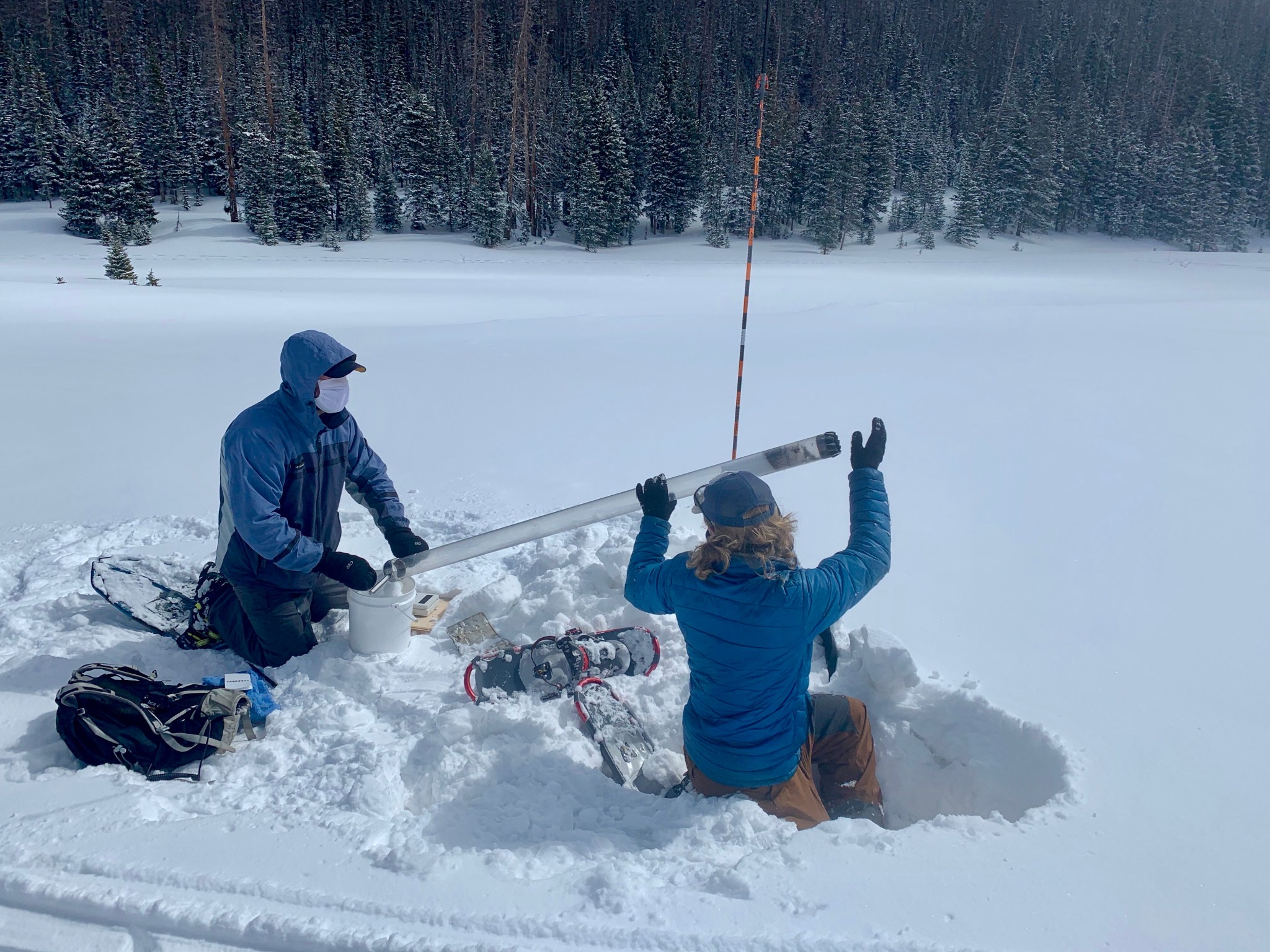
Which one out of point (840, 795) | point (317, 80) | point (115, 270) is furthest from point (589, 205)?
point (840, 795)

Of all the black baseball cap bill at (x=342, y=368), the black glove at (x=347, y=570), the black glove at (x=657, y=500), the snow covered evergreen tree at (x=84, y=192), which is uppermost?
the snow covered evergreen tree at (x=84, y=192)

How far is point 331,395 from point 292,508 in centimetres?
51

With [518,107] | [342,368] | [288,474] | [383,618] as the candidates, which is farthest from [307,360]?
[518,107]

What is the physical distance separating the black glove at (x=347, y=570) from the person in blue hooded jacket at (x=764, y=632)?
4.07 feet

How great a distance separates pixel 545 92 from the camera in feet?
139

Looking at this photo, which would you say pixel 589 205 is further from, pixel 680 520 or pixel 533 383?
pixel 680 520

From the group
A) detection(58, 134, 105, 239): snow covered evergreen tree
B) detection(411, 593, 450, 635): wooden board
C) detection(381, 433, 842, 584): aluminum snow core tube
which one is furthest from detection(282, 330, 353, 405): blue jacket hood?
detection(58, 134, 105, 239): snow covered evergreen tree

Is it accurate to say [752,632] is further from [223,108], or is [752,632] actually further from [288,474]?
[223,108]

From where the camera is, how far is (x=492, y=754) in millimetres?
2666

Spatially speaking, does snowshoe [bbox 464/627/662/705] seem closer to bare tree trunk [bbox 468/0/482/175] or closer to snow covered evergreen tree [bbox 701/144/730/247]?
snow covered evergreen tree [bbox 701/144/730/247]

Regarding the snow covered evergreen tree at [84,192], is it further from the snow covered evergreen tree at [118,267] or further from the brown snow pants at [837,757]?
the brown snow pants at [837,757]

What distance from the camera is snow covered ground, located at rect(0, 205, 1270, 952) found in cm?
196

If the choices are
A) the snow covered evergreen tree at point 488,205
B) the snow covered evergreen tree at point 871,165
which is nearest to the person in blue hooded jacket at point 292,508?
the snow covered evergreen tree at point 488,205

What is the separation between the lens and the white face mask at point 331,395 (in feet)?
10.1
